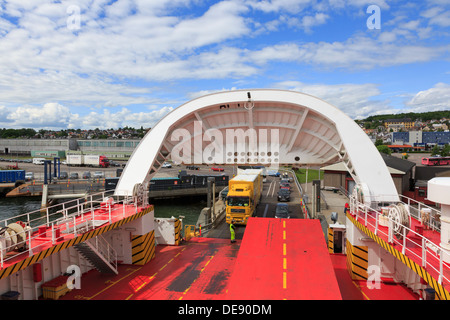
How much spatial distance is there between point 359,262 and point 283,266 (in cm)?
484

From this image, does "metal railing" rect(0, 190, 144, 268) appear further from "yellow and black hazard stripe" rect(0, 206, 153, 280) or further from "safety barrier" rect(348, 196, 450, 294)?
"safety barrier" rect(348, 196, 450, 294)

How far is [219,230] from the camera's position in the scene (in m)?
20.1

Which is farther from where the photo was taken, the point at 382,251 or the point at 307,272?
the point at 382,251

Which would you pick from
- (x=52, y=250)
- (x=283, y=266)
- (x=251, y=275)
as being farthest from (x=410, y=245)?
(x=52, y=250)

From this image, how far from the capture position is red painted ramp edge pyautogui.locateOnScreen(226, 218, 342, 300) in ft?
20.8

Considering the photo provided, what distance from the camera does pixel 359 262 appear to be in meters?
10.7

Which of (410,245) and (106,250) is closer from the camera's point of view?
(410,245)

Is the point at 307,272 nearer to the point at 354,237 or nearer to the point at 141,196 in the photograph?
the point at 354,237

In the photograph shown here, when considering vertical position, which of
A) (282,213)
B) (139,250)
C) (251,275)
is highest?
(251,275)

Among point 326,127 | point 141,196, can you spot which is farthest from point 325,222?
point 141,196

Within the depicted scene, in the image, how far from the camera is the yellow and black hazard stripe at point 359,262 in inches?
416

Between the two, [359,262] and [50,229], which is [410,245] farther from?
[50,229]
